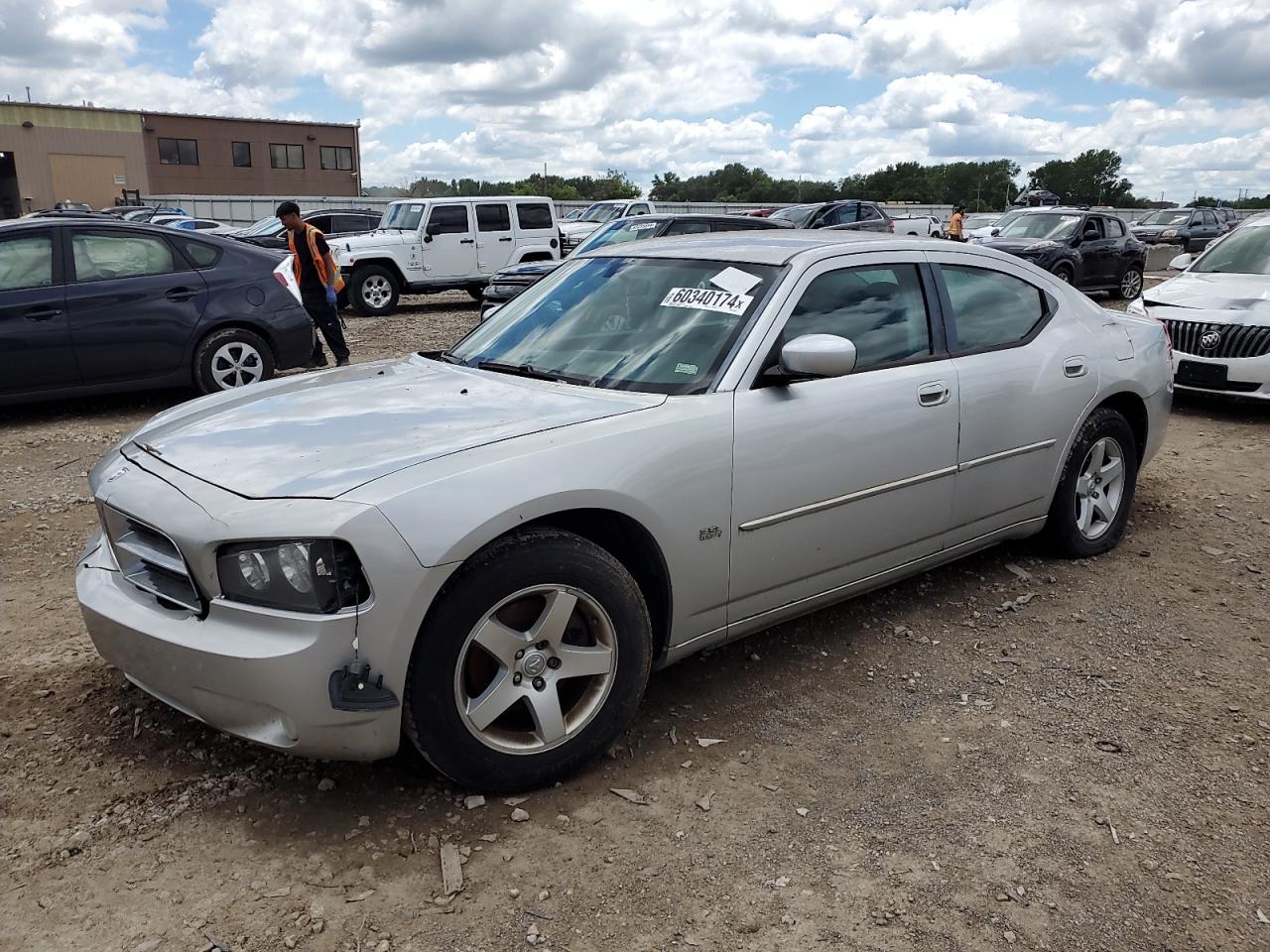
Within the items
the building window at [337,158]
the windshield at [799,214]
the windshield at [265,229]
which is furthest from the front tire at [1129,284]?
the building window at [337,158]

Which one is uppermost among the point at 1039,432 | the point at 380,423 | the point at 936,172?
the point at 936,172

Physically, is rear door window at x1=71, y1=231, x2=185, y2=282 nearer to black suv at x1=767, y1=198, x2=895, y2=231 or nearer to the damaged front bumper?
the damaged front bumper

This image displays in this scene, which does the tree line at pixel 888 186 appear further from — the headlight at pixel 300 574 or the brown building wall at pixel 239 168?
the headlight at pixel 300 574

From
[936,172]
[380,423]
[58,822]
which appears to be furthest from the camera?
[936,172]

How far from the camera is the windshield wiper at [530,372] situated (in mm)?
3559

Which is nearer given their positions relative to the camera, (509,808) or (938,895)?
(938,895)

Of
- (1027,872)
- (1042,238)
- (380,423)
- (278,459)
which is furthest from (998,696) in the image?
(1042,238)

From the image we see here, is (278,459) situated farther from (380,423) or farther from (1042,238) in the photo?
(1042,238)

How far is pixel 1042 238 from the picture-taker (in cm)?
1716

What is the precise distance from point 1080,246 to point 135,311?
14.7 metres

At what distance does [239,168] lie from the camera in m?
61.2

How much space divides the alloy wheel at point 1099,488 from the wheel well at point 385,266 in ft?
42.7

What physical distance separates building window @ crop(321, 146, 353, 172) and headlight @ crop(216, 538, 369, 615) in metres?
65.9

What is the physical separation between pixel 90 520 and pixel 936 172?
88512mm
